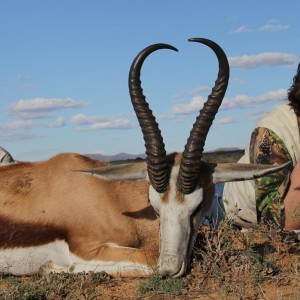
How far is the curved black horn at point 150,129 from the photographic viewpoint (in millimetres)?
6633

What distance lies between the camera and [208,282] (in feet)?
21.1

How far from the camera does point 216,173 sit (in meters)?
7.02

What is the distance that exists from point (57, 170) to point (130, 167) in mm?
1302

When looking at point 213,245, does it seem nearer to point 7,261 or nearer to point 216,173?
point 216,173

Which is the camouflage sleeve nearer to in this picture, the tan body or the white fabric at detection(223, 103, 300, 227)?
the white fabric at detection(223, 103, 300, 227)

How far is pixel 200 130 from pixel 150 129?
0.56 m

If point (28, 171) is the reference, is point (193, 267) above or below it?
below

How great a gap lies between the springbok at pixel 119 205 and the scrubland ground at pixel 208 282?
19 cm

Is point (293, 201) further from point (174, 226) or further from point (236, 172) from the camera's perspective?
point (174, 226)

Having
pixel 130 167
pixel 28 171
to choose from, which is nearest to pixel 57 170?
pixel 28 171

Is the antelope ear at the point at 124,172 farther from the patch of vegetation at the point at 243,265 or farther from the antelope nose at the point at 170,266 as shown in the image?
the antelope nose at the point at 170,266

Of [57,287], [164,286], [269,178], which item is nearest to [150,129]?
[164,286]

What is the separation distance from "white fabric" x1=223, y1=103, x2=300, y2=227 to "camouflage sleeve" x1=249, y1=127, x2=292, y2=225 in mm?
124

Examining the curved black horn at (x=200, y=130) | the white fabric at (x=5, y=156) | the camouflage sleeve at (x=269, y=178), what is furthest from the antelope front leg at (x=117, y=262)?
the white fabric at (x=5, y=156)
